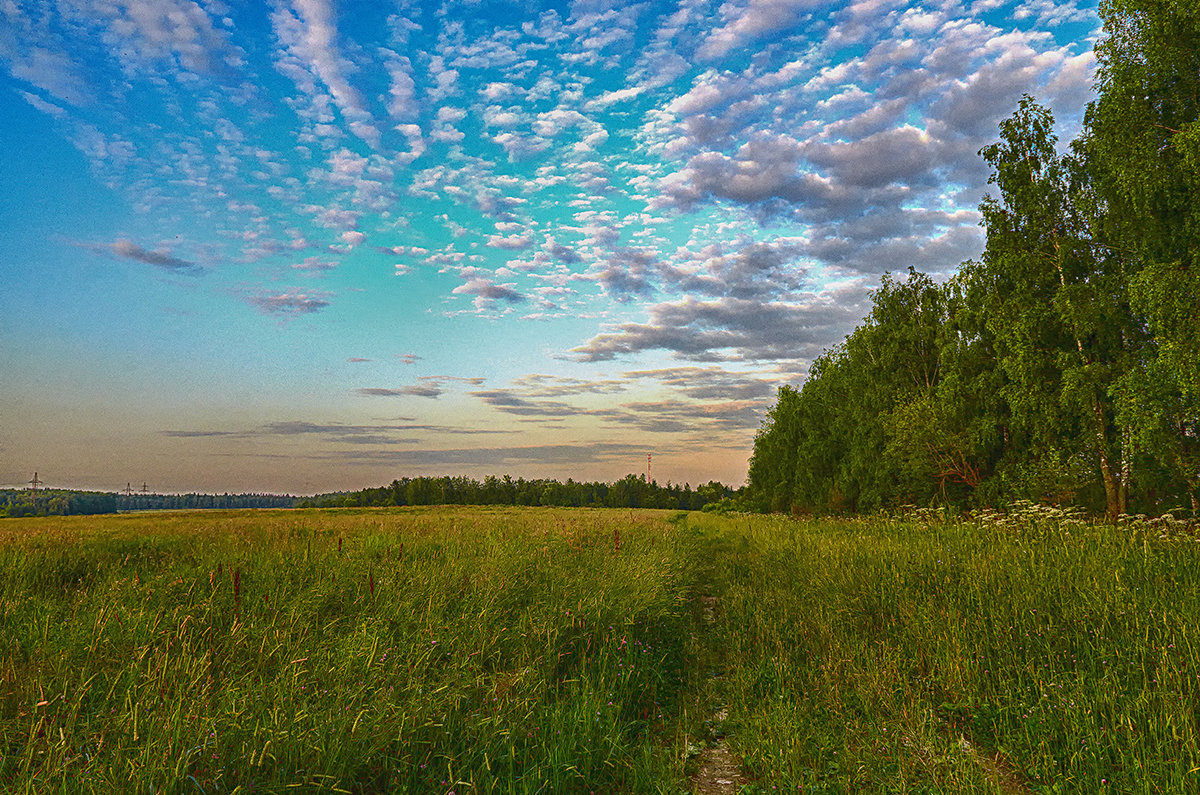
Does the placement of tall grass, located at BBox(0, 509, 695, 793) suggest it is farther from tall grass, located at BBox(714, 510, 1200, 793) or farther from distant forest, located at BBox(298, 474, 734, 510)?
distant forest, located at BBox(298, 474, 734, 510)

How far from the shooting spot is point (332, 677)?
14.5ft

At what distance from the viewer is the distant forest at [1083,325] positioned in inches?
643

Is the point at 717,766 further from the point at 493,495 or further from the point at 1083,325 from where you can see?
the point at 493,495

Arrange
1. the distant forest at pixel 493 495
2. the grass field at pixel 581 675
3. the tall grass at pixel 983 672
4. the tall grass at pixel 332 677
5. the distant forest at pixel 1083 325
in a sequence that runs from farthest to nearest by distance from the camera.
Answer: the distant forest at pixel 493 495, the distant forest at pixel 1083 325, the tall grass at pixel 983 672, the grass field at pixel 581 675, the tall grass at pixel 332 677

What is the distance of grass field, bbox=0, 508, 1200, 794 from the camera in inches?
141

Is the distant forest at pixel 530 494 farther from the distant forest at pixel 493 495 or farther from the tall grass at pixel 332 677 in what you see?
the tall grass at pixel 332 677

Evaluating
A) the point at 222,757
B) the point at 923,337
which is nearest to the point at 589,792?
the point at 222,757

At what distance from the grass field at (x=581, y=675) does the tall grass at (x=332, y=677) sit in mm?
32

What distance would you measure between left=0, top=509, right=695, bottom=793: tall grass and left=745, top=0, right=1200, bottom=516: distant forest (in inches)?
712

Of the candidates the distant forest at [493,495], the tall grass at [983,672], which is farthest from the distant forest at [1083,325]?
the distant forest at [493,495]

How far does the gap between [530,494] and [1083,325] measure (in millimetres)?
134821

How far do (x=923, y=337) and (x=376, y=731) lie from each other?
38.3 metres

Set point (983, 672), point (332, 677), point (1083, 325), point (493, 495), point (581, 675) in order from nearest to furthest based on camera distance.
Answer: point (332, 677) < point (983, 672) < point (581, 675) < point (1083, 325) < point (493, 495)

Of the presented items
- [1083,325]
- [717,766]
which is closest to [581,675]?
[717,766]
